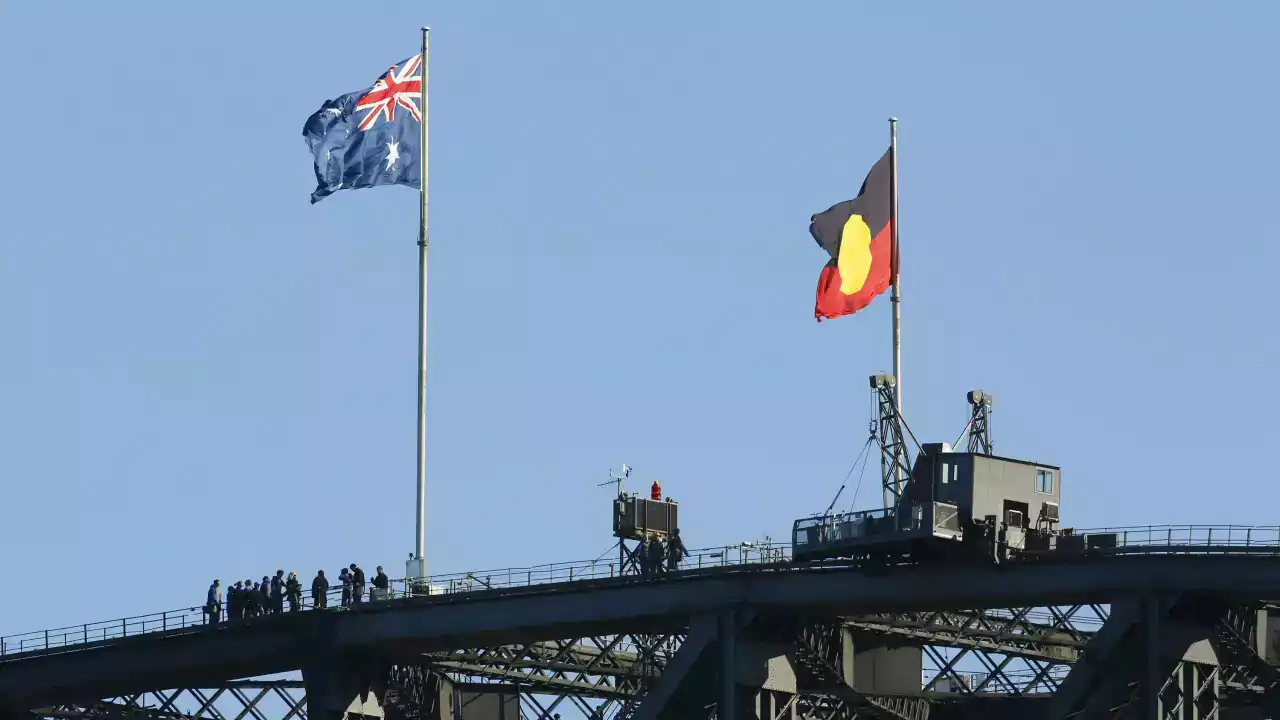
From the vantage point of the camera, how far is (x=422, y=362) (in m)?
113

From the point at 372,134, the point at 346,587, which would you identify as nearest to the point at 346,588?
the point at 346,587

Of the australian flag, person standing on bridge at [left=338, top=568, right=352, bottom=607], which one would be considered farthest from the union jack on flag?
person standing on bridge at [left=338, top=568, right=352, bottom=607]

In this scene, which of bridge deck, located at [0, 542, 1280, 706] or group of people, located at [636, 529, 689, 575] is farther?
group of people, located at [636, 529, 689, 575]

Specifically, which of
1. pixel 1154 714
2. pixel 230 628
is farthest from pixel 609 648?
pixel 1154 714

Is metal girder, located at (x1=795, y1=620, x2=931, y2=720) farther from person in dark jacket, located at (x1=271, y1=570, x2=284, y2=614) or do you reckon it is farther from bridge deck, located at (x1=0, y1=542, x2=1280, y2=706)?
person in dark jacket, located at (x1=271, y1=570, x2=284, y2=614)

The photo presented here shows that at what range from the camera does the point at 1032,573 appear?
95625mm

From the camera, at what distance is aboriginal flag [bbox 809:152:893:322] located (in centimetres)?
10575

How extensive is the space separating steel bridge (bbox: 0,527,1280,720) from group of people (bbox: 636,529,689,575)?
0.97 metres

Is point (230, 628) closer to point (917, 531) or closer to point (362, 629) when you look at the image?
point (362, 629)

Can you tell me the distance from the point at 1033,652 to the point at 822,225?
17.4m

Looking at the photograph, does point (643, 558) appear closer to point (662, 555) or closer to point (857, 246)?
point (662, 555)

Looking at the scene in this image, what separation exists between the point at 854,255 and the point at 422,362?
A: 55.5ft

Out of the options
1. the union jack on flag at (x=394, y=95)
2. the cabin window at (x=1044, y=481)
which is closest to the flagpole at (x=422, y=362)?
the union jack on flag at (x=394, y=95)

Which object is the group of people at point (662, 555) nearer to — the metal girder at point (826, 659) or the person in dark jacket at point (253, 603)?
the metal girder at point (826, 659)
